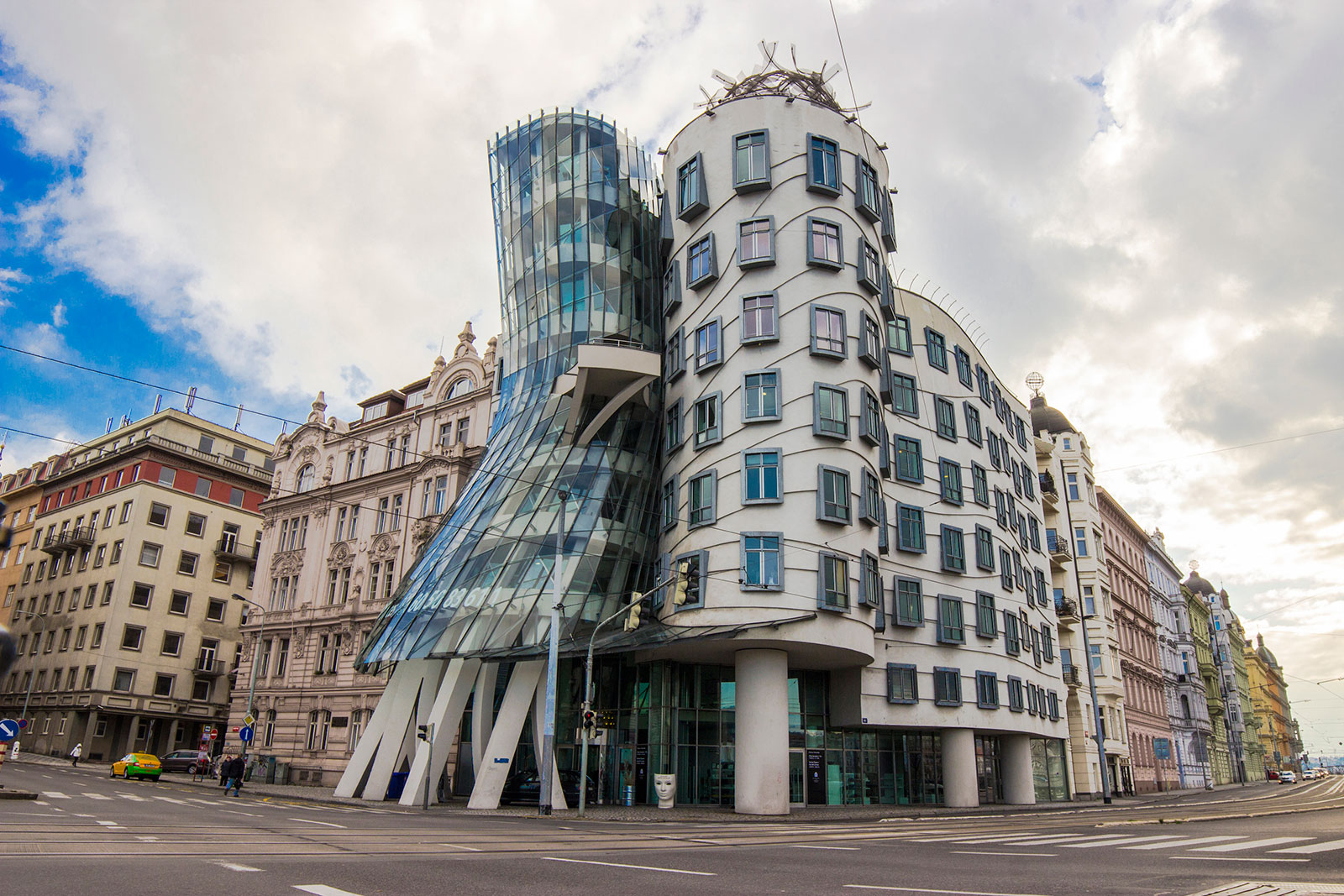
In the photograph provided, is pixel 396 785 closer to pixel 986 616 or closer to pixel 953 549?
pixel 953 549

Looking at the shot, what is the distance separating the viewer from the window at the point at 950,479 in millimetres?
41000

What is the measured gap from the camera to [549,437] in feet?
126

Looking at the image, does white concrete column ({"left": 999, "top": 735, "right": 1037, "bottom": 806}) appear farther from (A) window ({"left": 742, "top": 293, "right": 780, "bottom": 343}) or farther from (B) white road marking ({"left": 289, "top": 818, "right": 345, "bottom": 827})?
(B) white road marking ({"left": 289, "top": 818, "right": 345, "bottom": 827})

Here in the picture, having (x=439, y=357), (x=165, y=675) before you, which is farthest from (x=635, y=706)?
(x=165, y=675)

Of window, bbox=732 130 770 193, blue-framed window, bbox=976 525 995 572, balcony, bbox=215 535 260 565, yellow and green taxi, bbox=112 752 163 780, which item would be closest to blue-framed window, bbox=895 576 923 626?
blue-framed window, bbox=976 525 995 572

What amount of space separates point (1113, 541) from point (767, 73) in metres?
49.9

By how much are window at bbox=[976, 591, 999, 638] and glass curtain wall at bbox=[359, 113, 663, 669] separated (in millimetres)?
15302

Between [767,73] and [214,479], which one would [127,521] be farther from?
[767,73]

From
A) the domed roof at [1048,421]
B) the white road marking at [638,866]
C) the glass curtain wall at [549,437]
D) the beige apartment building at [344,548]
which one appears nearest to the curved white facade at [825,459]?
the glass curtain wall at [549,437]

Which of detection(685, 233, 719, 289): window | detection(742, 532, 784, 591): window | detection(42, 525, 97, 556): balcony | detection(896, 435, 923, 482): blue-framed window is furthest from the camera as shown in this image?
detection(42, 525, 97, 556): balcony

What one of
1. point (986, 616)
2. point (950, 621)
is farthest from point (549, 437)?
point (986, 616)

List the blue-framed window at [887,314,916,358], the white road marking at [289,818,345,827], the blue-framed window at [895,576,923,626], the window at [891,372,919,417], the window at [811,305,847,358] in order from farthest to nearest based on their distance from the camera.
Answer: the blue-framed window at [887,314,916,358] < the window at [891,372,919,417] < the blue-framed window at [895,576,923,626] < the window at [811,305,847,358] < the white road marking at [289,818,345,827]

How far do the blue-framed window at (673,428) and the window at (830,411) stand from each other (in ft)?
20.0

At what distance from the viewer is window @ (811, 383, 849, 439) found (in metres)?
32.1
